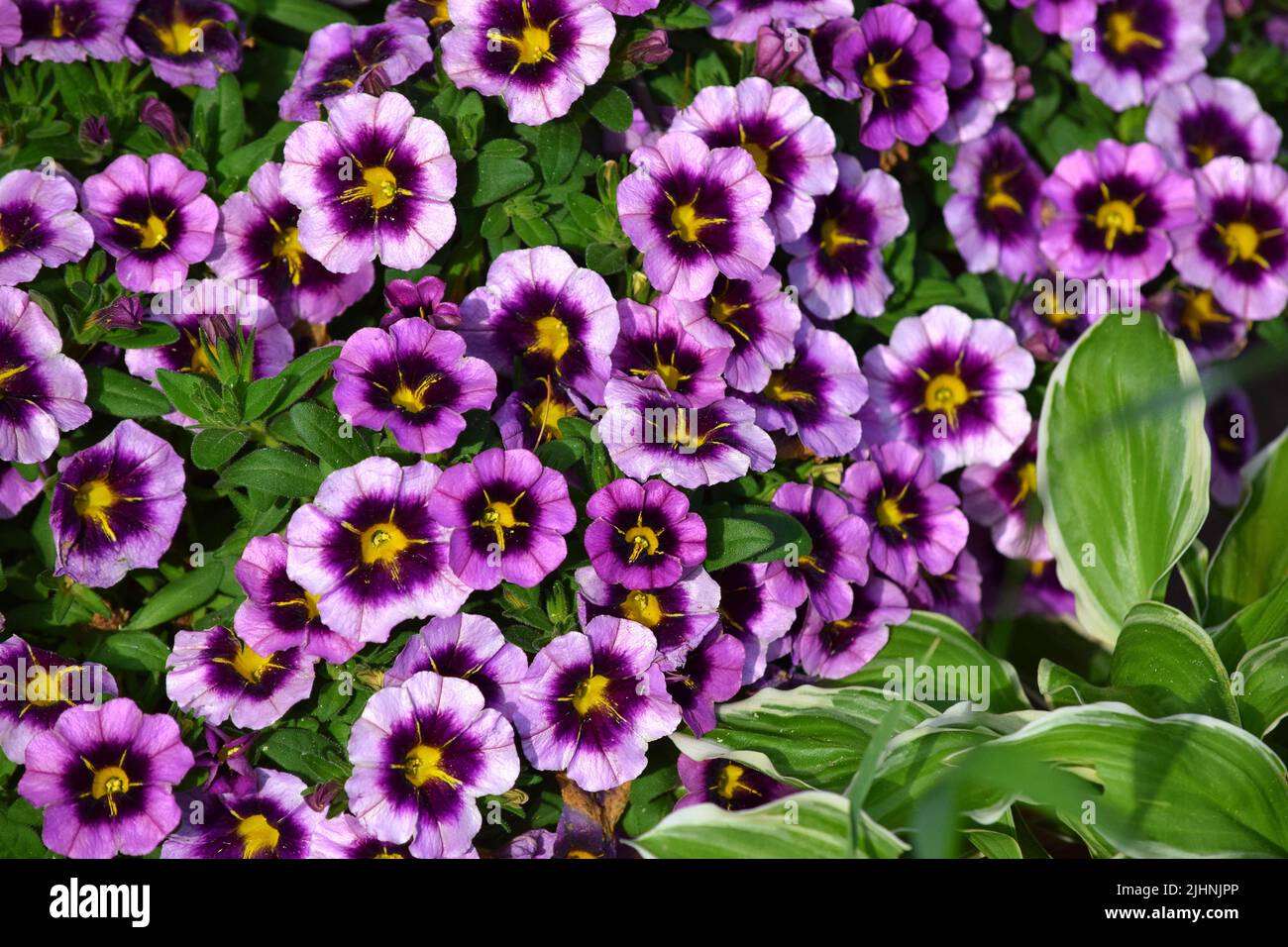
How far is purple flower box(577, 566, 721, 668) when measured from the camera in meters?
1.97

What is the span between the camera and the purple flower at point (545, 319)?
2018mm

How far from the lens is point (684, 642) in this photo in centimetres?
198

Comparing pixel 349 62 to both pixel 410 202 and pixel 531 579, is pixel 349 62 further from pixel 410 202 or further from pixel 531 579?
pixel 531 579

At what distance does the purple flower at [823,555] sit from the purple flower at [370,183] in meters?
0.74

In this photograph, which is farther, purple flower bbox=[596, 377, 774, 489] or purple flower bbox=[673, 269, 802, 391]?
purple flower bbox=[673, 269, 802, 391]

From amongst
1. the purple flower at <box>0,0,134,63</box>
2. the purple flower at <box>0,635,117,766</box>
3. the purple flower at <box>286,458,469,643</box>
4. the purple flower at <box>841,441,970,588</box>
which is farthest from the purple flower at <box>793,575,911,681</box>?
the purple flower at <box>0,0,134,63</box>

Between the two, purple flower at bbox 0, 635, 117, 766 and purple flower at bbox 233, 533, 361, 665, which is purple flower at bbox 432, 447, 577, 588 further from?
purple flower at bbox 0, 635, 117, 766

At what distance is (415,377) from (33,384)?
60 centimetres

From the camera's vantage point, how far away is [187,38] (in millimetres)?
2275

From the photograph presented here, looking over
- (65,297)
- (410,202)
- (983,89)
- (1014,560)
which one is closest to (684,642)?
(410,202)

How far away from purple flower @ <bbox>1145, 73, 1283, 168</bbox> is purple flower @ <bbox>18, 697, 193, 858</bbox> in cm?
225

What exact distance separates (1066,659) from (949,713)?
720 millimetres

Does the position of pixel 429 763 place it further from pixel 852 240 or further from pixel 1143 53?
pixel 1143 53

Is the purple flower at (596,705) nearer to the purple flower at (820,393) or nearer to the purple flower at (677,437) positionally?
the purple flower at (677,437)
